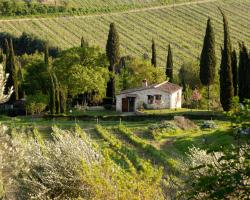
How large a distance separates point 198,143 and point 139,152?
342cm

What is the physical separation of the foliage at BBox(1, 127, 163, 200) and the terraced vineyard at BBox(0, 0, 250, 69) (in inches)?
2398

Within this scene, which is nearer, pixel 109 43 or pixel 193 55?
pixel 109 43

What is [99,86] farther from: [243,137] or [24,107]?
[243,137]

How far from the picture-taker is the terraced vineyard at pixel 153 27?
82062 millimetres

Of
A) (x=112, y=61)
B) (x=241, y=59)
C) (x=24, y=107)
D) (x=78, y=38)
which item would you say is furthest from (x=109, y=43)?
(x=78, y=38)

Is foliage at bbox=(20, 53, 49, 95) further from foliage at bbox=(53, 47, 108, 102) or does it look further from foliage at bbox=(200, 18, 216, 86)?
foliage at bbox=(200, 18, 216, 86)

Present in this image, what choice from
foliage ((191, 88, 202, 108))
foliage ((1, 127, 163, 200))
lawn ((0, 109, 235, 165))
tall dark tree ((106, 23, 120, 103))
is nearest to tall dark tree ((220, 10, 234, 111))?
lawn ((0, 109, 235, 165))

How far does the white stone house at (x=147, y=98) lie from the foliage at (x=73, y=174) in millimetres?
33750

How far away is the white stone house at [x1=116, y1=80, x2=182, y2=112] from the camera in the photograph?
4828cm

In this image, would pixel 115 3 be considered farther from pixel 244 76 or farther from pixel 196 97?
pixel 244 76

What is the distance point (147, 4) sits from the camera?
104188 mm

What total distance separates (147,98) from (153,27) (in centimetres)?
4469

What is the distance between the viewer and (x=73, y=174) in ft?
41.2

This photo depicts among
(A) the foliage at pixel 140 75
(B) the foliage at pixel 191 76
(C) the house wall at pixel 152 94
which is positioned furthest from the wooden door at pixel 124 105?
(B) the foliage at pixel 191 76
